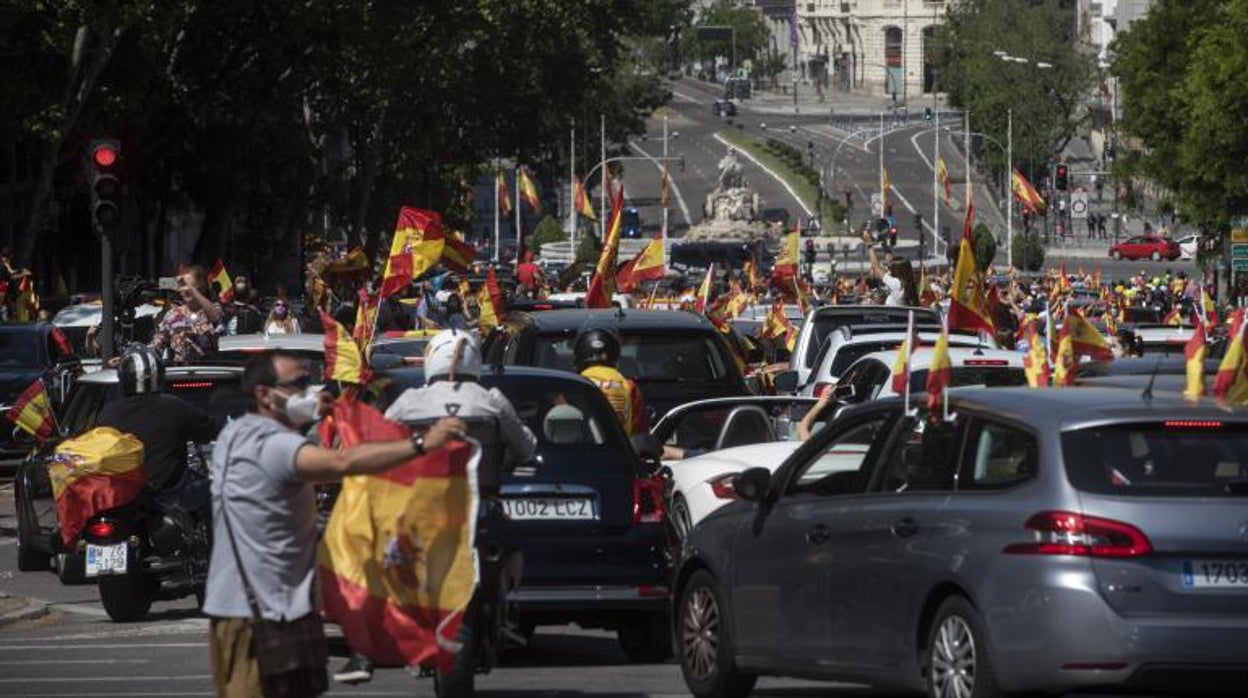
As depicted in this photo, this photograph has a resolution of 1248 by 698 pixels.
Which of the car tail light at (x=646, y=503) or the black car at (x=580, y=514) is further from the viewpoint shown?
the car tail light at (x=646, y=503)

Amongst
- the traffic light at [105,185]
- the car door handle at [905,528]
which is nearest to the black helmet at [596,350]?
the car door handle at [905,528]

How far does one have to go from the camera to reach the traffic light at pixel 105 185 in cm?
2547

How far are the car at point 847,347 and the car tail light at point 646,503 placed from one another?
8569 mm

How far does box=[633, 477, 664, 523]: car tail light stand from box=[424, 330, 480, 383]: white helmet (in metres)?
2.25

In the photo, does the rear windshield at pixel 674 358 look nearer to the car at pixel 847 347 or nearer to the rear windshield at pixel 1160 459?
the car at pixel 847 347

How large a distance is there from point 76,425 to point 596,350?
4.01m

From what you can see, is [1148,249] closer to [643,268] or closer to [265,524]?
[643,268]

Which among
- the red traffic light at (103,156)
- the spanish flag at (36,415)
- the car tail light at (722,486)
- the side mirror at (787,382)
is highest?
the red traffic light at (103,156)

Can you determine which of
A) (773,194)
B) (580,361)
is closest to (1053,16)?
(773,194)

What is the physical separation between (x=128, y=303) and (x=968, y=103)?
360 feet

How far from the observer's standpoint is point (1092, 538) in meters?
10.8

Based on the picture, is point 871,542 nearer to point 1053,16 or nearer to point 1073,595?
point 1073,595

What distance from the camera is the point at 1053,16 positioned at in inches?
5586

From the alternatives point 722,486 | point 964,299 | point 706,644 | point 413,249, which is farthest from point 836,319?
point 706,644
